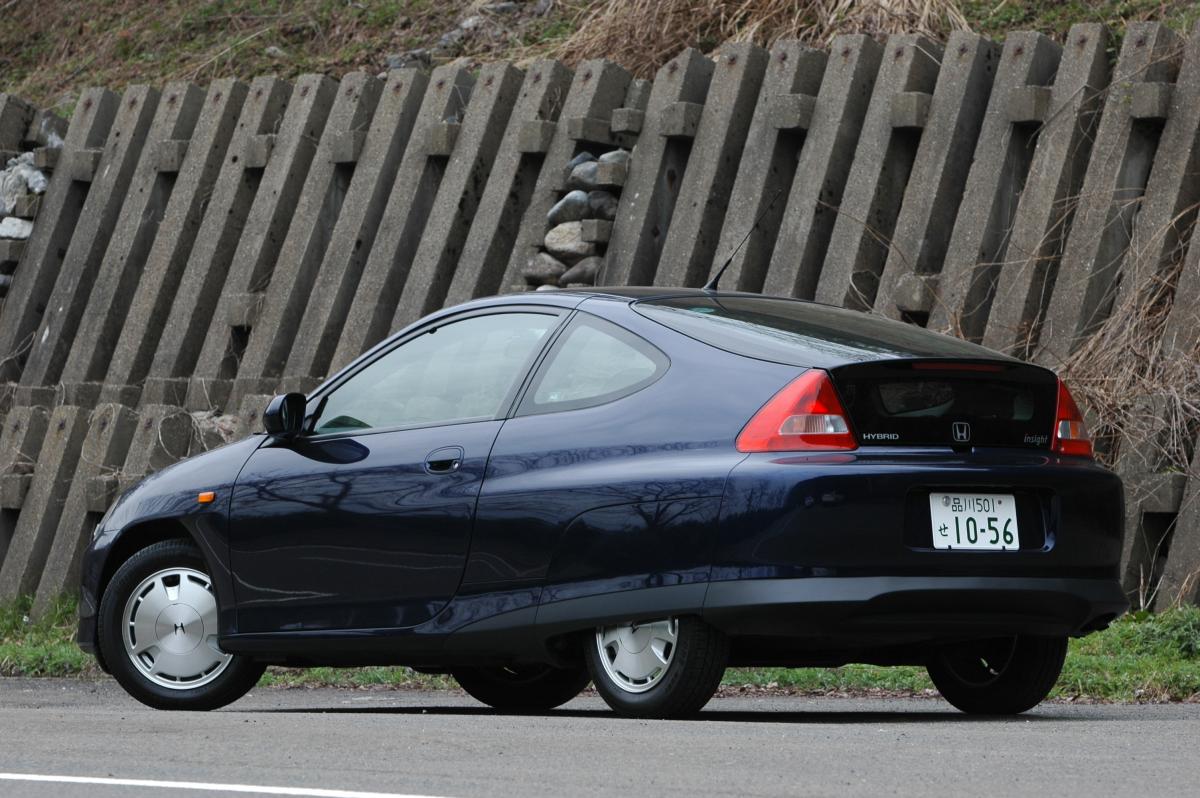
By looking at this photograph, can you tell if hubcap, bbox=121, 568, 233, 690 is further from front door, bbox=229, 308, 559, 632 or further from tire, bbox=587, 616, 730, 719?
tire, bbox=587, 616, 730, 719

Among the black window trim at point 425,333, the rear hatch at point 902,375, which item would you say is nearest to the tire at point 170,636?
the black window trim at point 425,333

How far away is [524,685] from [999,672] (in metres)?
1.84

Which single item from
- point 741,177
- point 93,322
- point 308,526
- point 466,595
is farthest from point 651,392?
point 93,322

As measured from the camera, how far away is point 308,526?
718 centimetres

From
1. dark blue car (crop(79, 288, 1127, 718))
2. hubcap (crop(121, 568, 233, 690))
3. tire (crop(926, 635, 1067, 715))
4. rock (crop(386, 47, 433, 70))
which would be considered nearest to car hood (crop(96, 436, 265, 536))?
dark blue car (crop(79, 288, 1127, 718))

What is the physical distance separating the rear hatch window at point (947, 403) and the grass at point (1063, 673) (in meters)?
1.67

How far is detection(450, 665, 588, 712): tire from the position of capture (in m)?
7.81

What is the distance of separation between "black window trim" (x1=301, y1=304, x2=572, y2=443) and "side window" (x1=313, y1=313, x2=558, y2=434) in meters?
0.01

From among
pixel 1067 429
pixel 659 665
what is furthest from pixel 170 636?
pixel 1067 429

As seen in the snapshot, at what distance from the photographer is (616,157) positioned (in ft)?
38.2

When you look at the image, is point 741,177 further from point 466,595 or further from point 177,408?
point 466,595

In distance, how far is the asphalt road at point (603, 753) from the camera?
4.84 meters

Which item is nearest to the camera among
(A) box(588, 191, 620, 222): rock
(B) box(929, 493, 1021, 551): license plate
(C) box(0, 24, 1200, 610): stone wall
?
(B) box(929, 493, 1021, 551): license plate

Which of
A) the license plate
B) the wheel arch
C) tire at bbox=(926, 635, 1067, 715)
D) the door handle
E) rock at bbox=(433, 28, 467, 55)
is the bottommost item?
the wheel arch
